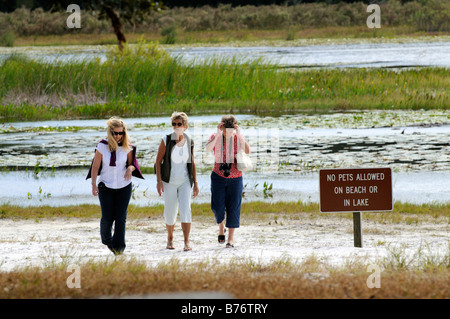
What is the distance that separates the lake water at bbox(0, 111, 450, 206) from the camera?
15781mm

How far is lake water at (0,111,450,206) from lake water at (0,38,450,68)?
63.0 ft

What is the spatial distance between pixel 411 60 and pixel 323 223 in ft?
135

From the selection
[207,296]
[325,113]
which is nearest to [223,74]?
[325,113]

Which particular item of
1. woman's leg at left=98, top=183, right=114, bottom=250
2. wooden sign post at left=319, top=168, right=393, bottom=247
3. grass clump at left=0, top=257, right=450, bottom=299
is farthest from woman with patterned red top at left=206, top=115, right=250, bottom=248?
grass clump at left=0, top=257, right=450, bottom=299

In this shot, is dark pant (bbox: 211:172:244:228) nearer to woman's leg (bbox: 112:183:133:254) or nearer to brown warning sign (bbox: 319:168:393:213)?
brown warning sign (bbox: 319:168:393:213)

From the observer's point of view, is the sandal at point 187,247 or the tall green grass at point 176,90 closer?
the sandal at point 187,247

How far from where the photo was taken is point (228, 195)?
33.7 feet

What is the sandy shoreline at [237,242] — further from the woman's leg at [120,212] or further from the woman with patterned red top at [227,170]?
the woman with patterned red top at [227,170]

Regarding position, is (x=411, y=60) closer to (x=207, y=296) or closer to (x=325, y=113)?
(x=325, y=113)

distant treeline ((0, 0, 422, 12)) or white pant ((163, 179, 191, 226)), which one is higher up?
distant treeline ((0, 0, 422, 12))

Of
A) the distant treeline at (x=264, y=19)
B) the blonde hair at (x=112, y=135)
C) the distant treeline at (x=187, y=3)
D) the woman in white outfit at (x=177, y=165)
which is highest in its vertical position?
the distant treeline at (x=187, y=3)

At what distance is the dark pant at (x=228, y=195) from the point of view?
33.4ft

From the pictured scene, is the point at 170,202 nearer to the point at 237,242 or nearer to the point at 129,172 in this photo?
the point at 129,172

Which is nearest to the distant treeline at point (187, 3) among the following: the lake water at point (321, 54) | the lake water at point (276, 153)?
the lake water at point (321, 54)
